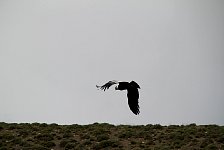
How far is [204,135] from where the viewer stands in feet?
95.5

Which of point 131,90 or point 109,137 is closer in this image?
point 131,90

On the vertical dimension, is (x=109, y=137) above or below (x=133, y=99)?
above

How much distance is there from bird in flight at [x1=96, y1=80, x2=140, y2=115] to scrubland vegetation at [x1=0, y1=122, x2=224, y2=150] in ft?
45.8

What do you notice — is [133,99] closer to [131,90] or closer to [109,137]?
[131,90]

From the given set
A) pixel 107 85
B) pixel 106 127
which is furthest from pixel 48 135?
pixel 107 85

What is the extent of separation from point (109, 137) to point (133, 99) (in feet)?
56.7

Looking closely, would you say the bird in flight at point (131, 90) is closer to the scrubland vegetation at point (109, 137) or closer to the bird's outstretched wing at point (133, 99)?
the bird's outstretched wing at point (133, 99)

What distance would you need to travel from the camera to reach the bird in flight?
1139 centimetres

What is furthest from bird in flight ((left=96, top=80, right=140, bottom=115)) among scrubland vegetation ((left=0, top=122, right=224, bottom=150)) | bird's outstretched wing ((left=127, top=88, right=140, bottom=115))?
scrubland vegetation ((left=0, top=122, right=224, bottom=150))

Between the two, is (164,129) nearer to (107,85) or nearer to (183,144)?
(183,144)

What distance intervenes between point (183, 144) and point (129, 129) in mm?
5397

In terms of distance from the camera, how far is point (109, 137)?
94.5ft

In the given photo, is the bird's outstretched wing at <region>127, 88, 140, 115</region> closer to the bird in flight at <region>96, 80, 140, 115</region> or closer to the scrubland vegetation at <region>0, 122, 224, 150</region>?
the bird in flight at <region>96, 80, 140, 115</region>

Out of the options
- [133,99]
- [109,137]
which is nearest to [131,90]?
[133,99]
